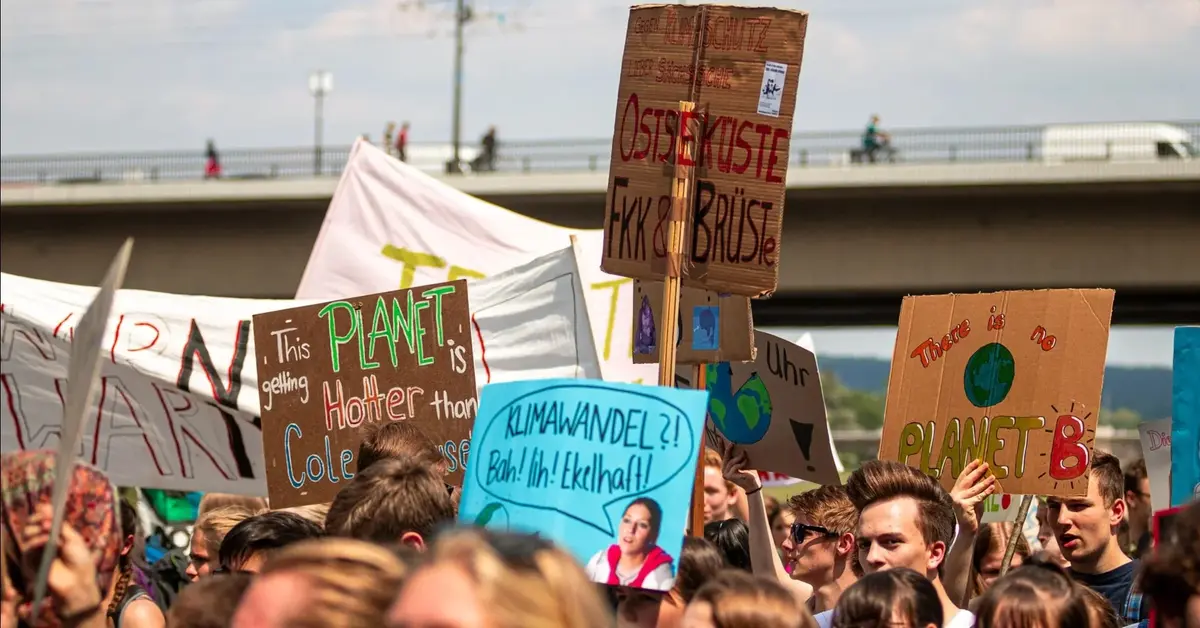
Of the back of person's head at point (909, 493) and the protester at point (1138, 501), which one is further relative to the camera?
the protester at point (1138, 501)

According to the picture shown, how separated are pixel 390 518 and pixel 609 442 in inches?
23.1

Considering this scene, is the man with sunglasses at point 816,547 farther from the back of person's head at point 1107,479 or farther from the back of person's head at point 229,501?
the back of person's head at point 229,501

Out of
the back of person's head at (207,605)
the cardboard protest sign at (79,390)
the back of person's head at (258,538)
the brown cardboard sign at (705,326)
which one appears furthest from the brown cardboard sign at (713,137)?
the cardboard protest sign at (79,390)

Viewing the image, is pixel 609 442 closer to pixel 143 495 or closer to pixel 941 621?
pixel 941 621

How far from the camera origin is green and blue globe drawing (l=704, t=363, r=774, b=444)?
680cm

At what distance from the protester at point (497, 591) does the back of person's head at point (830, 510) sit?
3405 millimetres

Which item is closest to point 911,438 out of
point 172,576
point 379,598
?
point 172,576

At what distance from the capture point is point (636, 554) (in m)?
3.96

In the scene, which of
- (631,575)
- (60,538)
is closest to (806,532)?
(631,575)

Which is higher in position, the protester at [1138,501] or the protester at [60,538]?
the protester at [60,538]

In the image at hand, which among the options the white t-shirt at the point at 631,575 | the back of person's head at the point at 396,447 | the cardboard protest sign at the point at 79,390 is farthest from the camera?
the back of person's head at the point at 396,447

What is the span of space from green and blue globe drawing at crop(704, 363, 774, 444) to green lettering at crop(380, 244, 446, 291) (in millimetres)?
3260

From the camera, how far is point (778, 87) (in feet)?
17.2

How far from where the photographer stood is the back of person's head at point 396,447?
505cm
